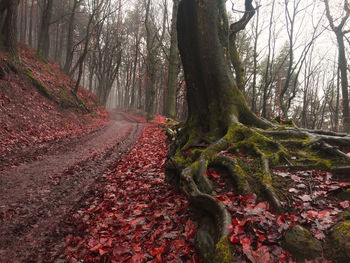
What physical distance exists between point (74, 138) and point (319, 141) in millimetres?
10043

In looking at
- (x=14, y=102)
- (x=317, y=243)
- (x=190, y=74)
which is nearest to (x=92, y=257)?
(x=317, y=243)

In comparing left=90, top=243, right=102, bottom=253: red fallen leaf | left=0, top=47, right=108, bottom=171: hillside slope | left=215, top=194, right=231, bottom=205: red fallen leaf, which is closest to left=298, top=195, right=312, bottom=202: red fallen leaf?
left=215, top=194, right=231, bottom=205: red fallen leaf

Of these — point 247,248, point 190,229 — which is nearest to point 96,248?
point 190,229

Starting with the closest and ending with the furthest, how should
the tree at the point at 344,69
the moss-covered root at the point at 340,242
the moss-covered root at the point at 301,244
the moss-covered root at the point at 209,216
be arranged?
the moss-covered root at the point at 340,242
the moss-covered root at the point at 301,244
the moss-covered root at the point at 209,216
the tree at the point at 344,69

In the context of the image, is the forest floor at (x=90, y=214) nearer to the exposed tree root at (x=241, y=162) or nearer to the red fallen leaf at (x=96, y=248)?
the red fallen leaf at (x=96, y=248)

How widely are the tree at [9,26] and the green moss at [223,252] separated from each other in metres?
15.4

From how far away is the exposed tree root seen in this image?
8.43 ft

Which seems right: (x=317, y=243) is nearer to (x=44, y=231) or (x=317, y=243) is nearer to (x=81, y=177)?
(x=44, y=231)

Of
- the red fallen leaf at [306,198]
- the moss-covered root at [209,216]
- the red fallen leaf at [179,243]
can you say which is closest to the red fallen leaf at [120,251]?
the red fallen leaf at [179,243]

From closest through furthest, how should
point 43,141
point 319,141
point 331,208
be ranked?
point 331,208 → point 319,141 → point 43,141

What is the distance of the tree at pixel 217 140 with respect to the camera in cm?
278

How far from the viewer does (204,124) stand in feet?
18.2

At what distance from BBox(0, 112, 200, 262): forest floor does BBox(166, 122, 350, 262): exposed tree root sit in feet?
1.14

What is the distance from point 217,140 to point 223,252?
2.78 m
